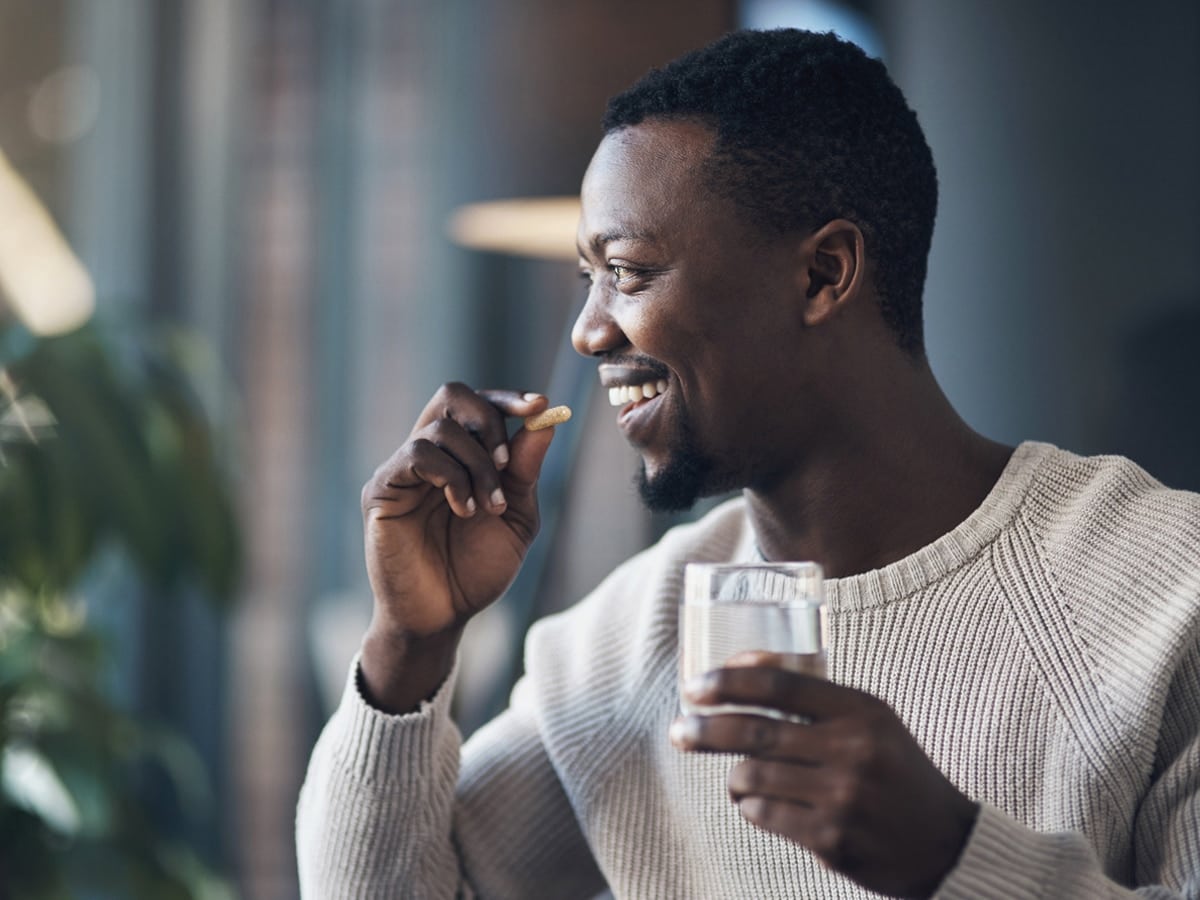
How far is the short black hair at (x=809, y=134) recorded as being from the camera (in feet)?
3.86

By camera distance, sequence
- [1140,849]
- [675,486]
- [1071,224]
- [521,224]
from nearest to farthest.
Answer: [1140,849] < [675,486] < [1071,224] < [521,224]

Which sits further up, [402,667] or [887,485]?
[887,485]

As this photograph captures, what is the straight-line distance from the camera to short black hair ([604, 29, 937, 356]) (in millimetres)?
1176

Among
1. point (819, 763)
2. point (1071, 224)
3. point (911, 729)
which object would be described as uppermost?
point (1071, 224)

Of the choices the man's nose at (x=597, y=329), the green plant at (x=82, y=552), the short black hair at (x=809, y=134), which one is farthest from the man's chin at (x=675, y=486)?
the green plant at (x=82, y=552)

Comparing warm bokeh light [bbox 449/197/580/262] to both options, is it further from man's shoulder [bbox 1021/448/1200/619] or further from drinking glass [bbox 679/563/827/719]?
drinking glass [bbox 679/563/827/719]

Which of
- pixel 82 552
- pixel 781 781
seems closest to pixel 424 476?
pixel 781 781

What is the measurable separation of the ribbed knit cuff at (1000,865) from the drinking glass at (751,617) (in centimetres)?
15

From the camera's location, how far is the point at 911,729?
1.17 m

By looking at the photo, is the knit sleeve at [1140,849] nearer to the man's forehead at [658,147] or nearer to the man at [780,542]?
the man at [780,542]

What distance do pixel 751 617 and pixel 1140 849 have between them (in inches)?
19.4

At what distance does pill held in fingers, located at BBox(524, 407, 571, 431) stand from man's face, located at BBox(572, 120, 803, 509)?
8 centimetres

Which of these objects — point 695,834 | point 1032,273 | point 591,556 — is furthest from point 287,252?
point 695,834

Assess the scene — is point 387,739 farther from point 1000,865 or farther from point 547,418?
point 1000,865
